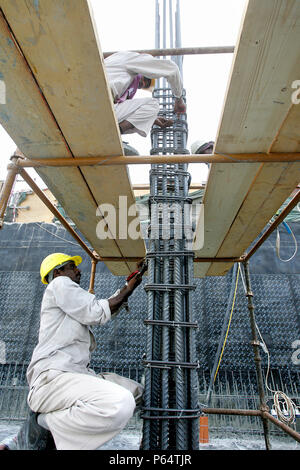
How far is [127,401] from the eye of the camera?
1.65m

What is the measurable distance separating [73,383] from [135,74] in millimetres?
2356

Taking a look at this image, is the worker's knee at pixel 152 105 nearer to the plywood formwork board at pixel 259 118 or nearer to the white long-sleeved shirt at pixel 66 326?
the plywood formwork board at pixel 259 118

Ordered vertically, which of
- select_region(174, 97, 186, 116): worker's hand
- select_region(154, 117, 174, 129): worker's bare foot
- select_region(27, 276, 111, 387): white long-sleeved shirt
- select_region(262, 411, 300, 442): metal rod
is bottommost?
select_region(262, 411, 300, 442): metal rod

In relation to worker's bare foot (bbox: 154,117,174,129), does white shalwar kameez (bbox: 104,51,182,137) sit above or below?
below

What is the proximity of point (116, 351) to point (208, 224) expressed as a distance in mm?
5044

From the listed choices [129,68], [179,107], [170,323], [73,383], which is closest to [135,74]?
[129,68]

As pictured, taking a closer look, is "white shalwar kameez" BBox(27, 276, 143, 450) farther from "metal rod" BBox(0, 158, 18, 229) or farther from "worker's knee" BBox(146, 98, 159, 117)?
"worker's knee" BBox(146, 98, 159, 117)

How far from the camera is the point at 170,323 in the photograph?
6.62ft

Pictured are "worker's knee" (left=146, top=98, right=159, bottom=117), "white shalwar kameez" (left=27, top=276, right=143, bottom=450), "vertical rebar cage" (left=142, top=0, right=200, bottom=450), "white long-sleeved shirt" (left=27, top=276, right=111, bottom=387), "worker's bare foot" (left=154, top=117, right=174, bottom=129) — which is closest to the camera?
"white shalwar kameez" (left=27, top=276, right=143, bottom=450)

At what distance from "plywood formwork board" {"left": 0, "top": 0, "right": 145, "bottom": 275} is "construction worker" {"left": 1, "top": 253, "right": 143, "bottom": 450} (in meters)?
0.79

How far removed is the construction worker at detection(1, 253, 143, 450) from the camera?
1.59 meters

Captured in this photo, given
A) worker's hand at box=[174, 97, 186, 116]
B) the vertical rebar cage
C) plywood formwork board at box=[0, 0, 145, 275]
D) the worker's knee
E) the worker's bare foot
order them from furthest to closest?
worker's hand at box=[174, 97, 186, 116] < the worker's bare foot < the worker's knee < the vertical rebar cage < plywood formwork board at box=[0, 0, 145, 275]

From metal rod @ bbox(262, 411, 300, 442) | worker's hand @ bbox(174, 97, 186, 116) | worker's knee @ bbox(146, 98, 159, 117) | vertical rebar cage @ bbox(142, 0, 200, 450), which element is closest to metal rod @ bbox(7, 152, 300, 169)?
vertical rebar cage @ bbox(142, 0, 200, 450)
